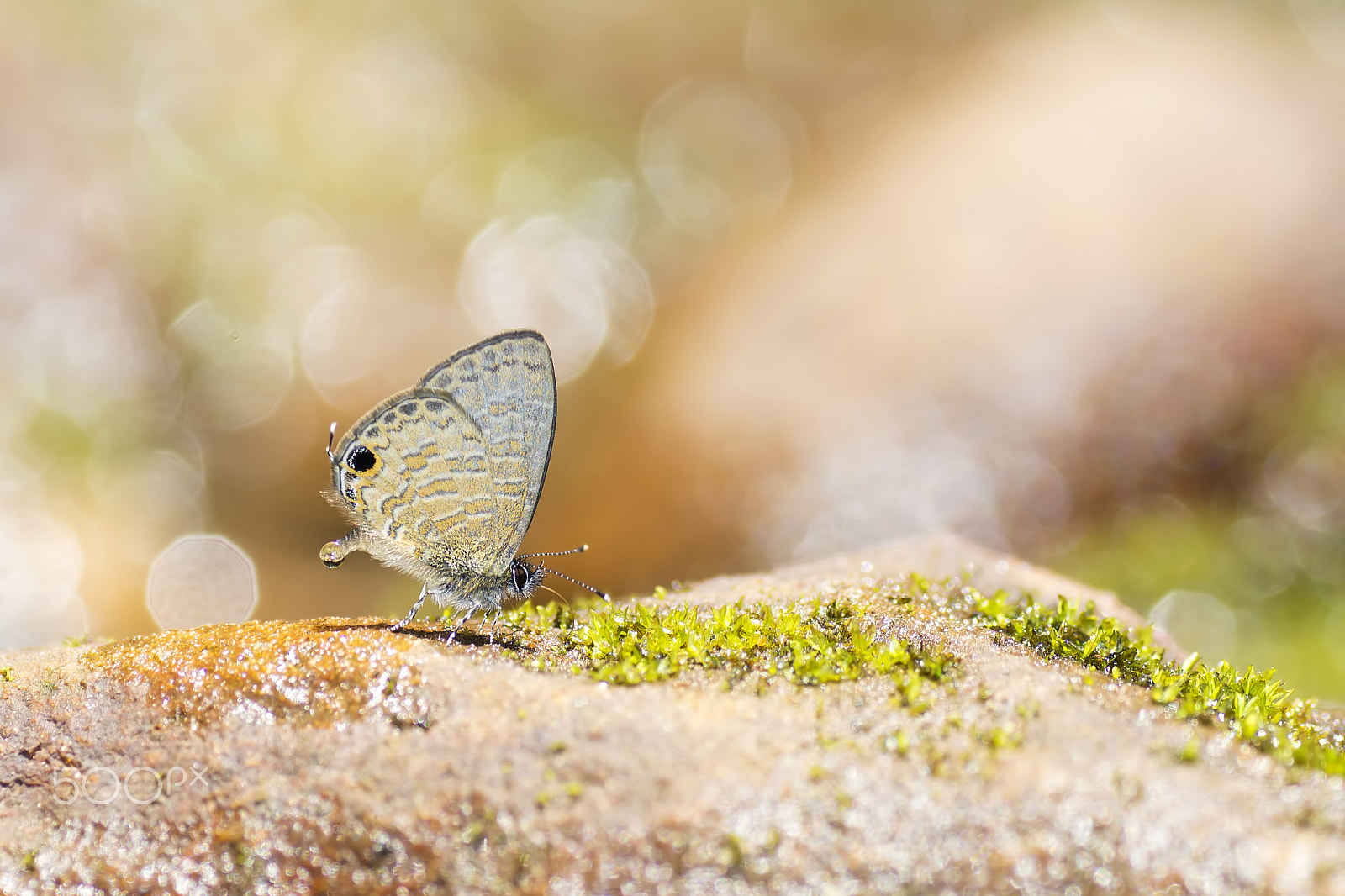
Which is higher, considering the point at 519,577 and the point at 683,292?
the point at 683,292

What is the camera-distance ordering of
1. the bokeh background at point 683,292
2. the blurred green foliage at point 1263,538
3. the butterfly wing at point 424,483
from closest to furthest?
the butterfly wing at point 424,483, the blurred green foliage at point 1263,538, the bokeh background at point 683,292

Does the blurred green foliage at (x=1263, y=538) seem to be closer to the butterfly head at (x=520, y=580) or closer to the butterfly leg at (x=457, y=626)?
the butterfly head at (x=520, y=580)

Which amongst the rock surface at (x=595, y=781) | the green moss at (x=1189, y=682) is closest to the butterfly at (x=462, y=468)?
the rock surface at (x=595, y=781)

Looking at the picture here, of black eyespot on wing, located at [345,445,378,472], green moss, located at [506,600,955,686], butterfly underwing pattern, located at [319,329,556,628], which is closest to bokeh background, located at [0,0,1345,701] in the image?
butterfly underwing pattern, located at [319,329,556,628]

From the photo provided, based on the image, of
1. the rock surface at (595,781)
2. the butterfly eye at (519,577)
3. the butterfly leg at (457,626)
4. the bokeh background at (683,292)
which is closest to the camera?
the rock surface at (595,781)

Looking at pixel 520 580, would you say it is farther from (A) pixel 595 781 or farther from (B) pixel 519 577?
(A) pixel 595 781

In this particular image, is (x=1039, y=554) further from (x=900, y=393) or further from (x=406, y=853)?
(x=406, y=853)

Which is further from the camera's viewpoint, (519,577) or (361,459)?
(519,577)

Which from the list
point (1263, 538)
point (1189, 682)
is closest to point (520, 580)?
point (1189, 682)
